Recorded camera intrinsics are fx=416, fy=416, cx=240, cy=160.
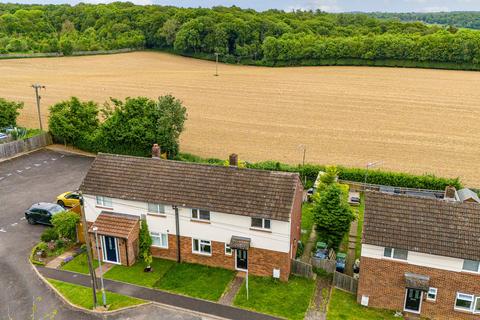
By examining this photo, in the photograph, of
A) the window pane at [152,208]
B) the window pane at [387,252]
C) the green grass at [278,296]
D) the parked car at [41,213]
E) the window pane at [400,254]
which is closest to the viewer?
the window pane at [400,254]

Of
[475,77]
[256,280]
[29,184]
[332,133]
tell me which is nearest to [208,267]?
[256,280]

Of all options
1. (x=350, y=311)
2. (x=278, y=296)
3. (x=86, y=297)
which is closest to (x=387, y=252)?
(x=350, y=311)

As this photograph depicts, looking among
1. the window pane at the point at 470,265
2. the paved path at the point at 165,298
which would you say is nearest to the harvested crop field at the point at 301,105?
the window pane at the point at 470,265

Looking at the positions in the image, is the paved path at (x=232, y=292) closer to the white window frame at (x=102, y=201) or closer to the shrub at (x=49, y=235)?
the white window frame at (x=102, y=201)

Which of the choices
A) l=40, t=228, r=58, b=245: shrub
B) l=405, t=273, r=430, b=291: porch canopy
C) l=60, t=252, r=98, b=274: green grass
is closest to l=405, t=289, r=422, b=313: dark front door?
l=405, t=273, r=430, b=291: porch canopy

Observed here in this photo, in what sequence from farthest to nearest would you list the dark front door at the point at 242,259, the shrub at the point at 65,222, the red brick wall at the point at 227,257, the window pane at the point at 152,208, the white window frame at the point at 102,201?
the shrub at the point at 65,222 < the white window frame at the point at 102,201 < the window pane at the point at 152,208 < the dark front door at the point at 242,259 < the red brick wall at the point at 227,257

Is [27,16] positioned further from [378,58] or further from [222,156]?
[222,156]
